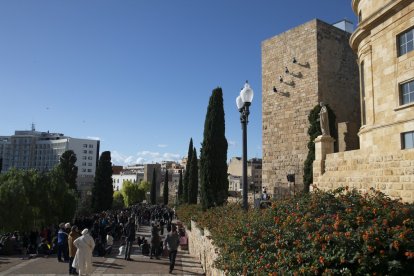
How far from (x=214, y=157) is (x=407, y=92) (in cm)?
902

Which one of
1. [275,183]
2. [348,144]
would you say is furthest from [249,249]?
[275,183]

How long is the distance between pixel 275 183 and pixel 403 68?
13.9 metres

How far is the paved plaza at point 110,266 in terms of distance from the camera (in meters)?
11.2

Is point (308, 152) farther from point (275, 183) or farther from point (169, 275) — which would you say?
point (169, 275)

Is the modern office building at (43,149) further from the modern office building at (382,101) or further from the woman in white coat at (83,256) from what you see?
the woman in white coat at (83,256)

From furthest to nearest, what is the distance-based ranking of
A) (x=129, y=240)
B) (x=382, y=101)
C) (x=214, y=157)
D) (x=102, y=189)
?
(x=102, y=189), (x=214, y=157), (x=382, y=101), (x=129, y=240)

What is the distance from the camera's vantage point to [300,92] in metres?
24.9

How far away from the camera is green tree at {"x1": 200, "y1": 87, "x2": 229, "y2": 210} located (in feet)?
57.9

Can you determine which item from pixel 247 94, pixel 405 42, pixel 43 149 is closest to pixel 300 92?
pixel 405 42

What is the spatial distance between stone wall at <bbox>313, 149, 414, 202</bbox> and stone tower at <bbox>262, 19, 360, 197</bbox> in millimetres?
8770

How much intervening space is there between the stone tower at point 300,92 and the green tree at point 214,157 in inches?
254

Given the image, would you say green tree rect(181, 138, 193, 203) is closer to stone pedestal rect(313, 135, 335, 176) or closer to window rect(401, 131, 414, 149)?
stone pedestal rect(313, 135, 335, 176)

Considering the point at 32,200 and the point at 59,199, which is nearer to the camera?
the point at 32,200

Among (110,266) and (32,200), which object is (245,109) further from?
(32,200)
